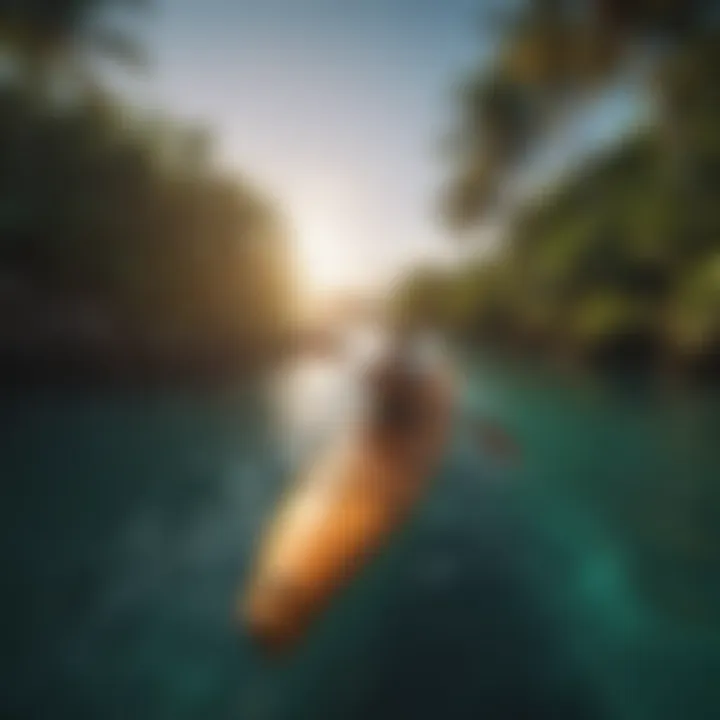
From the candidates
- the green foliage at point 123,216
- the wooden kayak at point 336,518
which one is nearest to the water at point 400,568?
the wooden kayak at point 336,518

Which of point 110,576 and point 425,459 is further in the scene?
point 425,459

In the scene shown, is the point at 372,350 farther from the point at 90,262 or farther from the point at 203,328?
the point at 90,262

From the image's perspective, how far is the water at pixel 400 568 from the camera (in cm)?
123

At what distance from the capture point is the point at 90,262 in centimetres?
205

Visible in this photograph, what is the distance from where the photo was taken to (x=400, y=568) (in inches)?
57.3

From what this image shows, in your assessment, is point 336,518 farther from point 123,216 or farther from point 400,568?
point 123,216

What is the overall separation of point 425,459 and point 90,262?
1364 mm

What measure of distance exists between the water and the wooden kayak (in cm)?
5

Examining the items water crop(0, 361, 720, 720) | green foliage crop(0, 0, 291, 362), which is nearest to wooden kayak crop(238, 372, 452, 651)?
water crop(0, 361, 720, 720)

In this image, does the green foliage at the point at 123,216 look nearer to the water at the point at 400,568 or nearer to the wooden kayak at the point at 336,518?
the water at the point at 400,568

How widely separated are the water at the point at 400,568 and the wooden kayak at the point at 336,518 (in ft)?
0.15

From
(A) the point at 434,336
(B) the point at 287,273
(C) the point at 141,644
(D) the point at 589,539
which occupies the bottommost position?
(D) the point at 589,539

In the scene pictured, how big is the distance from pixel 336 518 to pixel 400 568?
203 mm

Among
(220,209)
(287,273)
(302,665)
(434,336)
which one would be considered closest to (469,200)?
(434,336)
